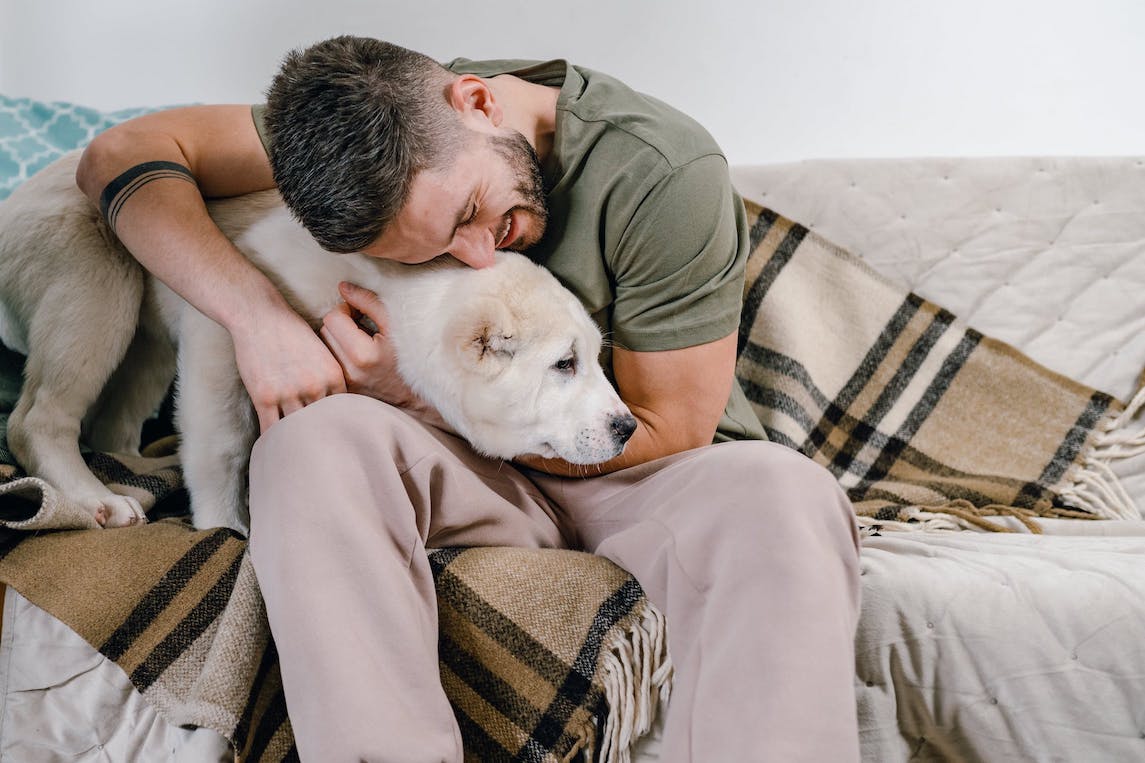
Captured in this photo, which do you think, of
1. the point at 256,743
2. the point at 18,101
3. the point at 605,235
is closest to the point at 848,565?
the point at 605,235

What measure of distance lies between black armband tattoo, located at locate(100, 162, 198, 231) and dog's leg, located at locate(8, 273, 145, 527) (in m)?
0.13

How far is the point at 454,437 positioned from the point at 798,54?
5.22ft

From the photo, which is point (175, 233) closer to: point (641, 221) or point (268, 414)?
point (268, 414)

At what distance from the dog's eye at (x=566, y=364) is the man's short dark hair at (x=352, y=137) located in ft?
1.10

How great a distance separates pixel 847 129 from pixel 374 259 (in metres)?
1.53

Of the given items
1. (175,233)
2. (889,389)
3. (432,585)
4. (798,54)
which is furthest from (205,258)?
(798,54)

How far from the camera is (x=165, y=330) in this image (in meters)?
1.69

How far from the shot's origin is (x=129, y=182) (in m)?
1.47

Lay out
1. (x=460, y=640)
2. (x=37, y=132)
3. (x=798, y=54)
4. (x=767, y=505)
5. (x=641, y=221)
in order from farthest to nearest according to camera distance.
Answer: (x=798, y=54)
(x=37, y=132)
(x=641, y=221)
(x=460, y=640)
(x=767, y=505)

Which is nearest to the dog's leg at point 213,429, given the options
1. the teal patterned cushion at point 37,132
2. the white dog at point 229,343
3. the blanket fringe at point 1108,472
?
the white dog at point 229,343

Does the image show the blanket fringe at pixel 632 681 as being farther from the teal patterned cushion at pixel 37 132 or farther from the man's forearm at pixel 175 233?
the teal patterned cushion at pixel 37 132

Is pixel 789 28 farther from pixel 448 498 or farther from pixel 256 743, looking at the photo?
pixel 256 743

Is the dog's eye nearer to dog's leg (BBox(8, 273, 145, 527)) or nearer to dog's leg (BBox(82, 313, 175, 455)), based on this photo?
dog's leg (BBox(8, 273, 145, 527))

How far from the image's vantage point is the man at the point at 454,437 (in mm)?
1012
